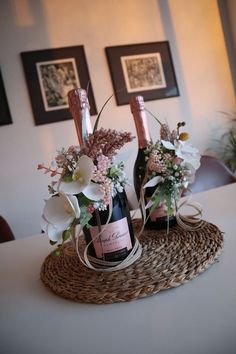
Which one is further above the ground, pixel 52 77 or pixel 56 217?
pixel 52 77

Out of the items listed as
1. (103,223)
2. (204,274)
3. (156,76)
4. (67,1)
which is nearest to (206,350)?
(204,274)

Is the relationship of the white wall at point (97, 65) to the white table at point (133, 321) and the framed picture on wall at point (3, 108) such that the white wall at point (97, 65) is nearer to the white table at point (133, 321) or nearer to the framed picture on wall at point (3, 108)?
the framed picture on wall at point (3, 108)

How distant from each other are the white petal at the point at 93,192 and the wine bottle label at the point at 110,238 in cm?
9

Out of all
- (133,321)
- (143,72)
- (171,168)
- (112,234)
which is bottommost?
(133,321)

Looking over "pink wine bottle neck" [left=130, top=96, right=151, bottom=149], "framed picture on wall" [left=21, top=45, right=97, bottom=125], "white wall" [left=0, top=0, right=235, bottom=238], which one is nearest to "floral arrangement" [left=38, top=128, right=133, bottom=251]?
"pink wine bottle neck" [left=130, top=96, right=151, bottom=149]

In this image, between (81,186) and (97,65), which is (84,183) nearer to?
(81,186)

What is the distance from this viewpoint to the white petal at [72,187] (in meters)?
0.46

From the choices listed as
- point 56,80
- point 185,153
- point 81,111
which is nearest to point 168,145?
point 185,153

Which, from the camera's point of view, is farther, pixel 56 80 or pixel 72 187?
pixel 56 80

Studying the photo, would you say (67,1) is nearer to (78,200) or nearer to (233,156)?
(233,156)

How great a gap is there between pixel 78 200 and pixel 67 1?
206 centimetres

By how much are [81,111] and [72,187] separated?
17 cm

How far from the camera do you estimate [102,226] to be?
0.53m

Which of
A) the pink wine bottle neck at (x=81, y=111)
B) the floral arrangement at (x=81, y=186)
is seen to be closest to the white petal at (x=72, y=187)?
the floral arrangement at (x=81, y=186)
